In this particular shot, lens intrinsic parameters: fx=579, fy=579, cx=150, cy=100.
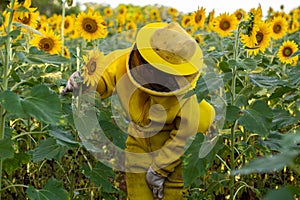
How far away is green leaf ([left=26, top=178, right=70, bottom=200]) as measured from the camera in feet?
6.17

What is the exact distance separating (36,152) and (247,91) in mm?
908

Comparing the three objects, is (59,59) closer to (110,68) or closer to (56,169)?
(110,68)

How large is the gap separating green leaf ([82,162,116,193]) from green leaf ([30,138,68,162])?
0.51ft

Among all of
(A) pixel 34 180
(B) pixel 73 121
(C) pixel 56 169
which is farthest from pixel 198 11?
(B) pixel 73 121

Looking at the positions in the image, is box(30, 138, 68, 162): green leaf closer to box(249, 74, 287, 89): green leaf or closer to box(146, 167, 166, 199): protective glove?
box(146, 167, 166, 199): protective glove

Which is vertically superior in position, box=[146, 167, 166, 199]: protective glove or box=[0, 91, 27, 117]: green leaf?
box=[0, 91, 27, 117]: green leaf

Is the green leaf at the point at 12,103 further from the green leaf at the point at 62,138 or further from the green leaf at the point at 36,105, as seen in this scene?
the green leaf at the point at 62,138

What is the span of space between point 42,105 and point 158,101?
0.48 meters

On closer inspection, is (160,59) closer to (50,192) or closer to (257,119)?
(257,119)

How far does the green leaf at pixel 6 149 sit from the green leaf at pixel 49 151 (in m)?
0.28

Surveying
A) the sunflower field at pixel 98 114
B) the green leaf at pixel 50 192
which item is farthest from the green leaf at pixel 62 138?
the green leaf at pixel 50 192

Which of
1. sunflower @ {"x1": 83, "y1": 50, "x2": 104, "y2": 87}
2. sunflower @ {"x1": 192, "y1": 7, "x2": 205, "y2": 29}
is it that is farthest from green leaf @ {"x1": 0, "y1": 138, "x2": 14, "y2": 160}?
sunflower @ {"x1": 192, "y1": 7, "x2": 205, "y2": 29}

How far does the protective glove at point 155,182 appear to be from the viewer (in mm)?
2196

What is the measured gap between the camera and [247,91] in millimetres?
2436
